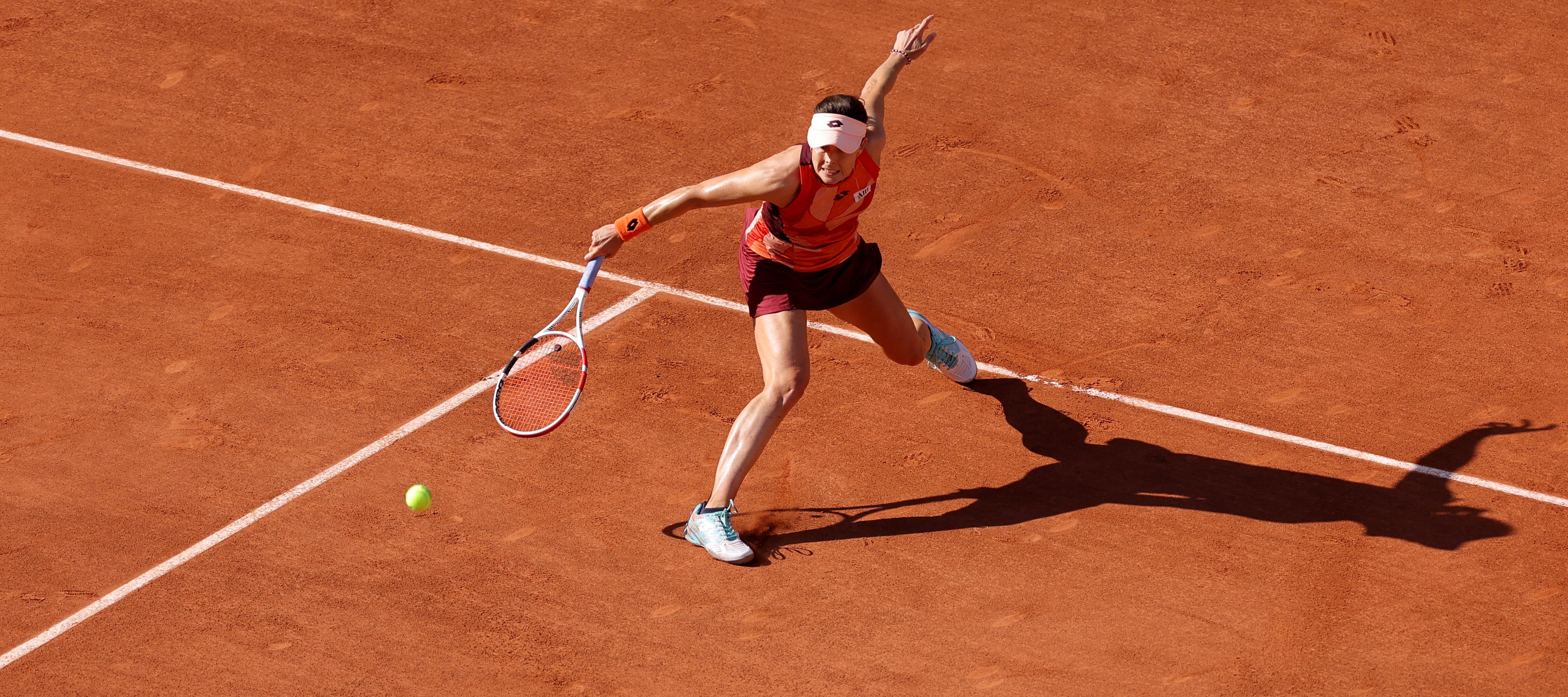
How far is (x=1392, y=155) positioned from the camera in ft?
34.9

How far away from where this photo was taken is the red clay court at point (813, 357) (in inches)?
276

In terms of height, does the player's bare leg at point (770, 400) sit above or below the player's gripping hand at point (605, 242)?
below

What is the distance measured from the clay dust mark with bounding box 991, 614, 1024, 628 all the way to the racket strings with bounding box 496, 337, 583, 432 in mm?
2246

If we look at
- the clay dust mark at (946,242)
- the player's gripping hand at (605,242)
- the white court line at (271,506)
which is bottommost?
the white court line at (271,506)

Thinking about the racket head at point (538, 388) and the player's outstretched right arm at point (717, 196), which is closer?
the player's outstretched right arm at point (717, 196)

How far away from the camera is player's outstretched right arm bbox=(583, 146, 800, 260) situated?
6.92 metres

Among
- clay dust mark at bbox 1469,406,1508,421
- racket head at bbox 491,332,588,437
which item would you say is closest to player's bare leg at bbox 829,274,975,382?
racket head at bbox 491,332,588,437

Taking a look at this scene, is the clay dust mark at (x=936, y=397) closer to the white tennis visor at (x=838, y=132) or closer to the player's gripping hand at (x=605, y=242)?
the white tennis visor at (x=838, y=132)

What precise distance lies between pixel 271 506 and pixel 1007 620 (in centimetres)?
380

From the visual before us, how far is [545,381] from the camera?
787 cm

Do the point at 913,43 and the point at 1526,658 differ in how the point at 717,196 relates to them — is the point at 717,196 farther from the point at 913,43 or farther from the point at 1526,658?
the point at 1526,658

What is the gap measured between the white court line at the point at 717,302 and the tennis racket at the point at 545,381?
4.58 feet

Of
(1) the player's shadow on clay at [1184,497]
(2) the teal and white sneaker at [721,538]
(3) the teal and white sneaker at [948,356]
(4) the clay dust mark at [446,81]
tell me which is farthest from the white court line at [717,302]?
(2) the teal and white sneaker at [721,538]

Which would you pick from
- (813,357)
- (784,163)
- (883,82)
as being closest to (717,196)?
(784,163)
